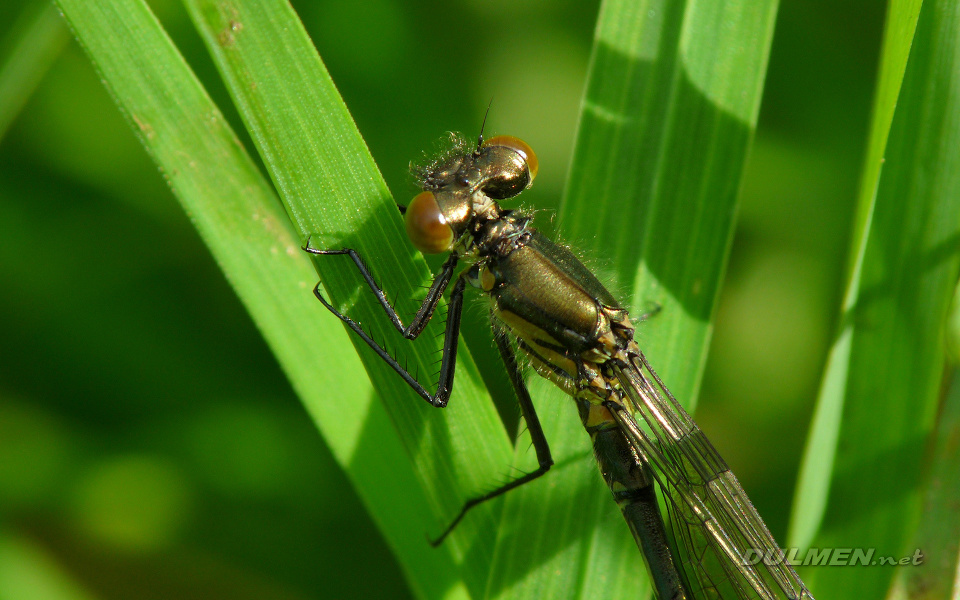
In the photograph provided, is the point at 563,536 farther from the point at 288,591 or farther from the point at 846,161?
the point at 846,161

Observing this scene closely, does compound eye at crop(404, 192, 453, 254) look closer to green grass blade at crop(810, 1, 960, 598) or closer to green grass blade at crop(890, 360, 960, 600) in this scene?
green grass blade at crop(810, 1, 960, 598)

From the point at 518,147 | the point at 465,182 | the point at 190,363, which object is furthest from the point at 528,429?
the point at 190,363

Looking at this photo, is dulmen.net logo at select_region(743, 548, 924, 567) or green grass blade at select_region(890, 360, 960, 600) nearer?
green grass blade at select_region(890, 360, 960, 600)

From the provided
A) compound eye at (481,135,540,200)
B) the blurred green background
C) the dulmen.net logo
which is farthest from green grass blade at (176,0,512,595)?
the blurred green background

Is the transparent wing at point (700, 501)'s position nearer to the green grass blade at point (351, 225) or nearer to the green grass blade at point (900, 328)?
the green grass blade at point (900, 328)

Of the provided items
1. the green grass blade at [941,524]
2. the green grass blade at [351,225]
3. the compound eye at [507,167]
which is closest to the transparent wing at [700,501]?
the green grass blade at [941,524]

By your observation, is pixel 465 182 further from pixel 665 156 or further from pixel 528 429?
pixel 528 429
